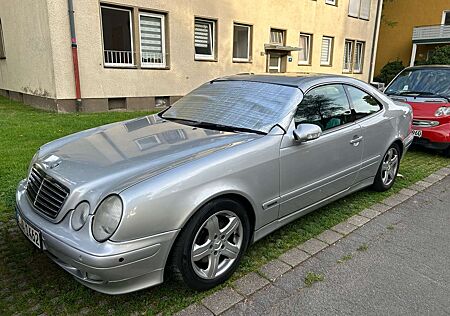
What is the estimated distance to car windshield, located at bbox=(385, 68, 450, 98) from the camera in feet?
21.2

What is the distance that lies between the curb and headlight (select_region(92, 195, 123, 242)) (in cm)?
74

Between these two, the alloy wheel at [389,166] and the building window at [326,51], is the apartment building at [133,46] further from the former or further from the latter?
the alloy wheel at [389,166]

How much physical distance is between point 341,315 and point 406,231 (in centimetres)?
162

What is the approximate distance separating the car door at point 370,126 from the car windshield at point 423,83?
316 cm

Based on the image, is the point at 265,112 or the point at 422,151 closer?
the point at 265,112

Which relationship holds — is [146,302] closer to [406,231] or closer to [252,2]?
[406,231]

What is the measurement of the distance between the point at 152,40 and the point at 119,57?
1266 mm

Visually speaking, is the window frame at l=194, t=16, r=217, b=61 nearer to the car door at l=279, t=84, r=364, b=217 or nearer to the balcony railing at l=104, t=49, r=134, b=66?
the balcony railing at l=104, t=49, r=134, b=66

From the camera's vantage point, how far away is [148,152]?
2475 millimetres

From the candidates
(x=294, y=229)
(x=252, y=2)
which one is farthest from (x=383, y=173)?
(x=252, y=2)

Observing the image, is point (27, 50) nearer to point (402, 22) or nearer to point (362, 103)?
point (362, 103)

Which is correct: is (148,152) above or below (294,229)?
above

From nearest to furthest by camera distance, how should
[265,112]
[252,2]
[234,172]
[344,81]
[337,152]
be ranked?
[234,172], [265,112], [337,152], [344,81], [252,2]

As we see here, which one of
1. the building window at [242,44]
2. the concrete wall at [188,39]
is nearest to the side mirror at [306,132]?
the concrete wall at [188,39]
